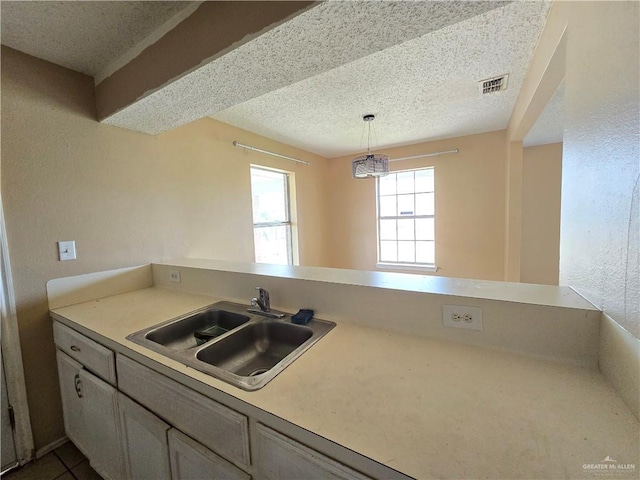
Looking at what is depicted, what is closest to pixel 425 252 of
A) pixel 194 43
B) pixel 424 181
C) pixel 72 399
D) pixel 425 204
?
pixel 425 204

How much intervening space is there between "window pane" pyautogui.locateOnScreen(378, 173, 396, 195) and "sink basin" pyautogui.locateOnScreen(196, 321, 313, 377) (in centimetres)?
356

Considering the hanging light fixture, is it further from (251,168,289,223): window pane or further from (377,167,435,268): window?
(377,167,435,268): window

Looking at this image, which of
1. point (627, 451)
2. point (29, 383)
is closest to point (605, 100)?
point (627, 451)

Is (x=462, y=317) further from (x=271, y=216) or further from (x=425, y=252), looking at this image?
(x=425, y=252)

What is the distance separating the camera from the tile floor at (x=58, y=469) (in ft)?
4.62

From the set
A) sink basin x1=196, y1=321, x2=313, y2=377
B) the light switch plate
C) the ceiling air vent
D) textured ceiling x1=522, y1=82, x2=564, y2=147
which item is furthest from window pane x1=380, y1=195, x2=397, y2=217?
the light switch plate

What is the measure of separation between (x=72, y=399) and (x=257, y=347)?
118cm

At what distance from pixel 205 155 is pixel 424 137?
286cm

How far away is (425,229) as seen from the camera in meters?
4.11

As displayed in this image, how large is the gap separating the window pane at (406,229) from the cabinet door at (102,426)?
395cm

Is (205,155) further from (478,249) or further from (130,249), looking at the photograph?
(478,249)

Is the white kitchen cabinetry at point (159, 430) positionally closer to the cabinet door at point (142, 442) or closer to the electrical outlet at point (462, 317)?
the cabinet door at point (142, 442)

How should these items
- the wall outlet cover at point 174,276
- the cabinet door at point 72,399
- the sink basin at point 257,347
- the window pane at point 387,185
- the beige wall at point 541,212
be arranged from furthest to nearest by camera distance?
the window pane at point 387,185
the beige wall at point 541,212
the wall outlet cover at point 174,276
the cabinet door at point 72,399
the sink basin at point 257,347

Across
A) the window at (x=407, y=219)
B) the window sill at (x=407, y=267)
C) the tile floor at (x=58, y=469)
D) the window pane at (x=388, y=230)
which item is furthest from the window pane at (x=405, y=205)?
the tile floor at (x=58, y=469)
